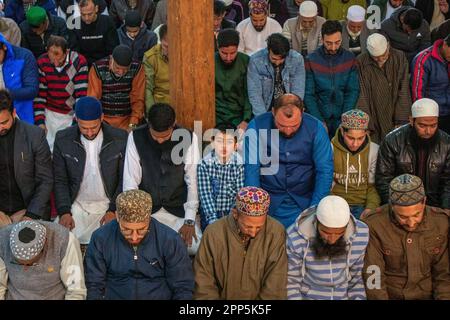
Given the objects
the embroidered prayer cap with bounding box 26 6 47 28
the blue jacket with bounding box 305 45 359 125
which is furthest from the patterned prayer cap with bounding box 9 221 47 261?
the embroidered prayer cap with bounding box 26 6 47 28

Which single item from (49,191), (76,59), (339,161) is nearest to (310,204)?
(339,161)

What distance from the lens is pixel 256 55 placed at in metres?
7.69

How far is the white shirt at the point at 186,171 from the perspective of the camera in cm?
648

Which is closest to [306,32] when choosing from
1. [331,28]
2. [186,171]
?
[331,28]

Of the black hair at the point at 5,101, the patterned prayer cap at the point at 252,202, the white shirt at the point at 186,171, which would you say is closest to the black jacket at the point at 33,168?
the black hair at the point at 5,101

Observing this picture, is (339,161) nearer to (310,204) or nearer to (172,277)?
(310,204)

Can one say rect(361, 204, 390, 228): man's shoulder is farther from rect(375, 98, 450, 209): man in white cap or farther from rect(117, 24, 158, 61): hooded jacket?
rect(117, 24, 158, 61): hooded jacket

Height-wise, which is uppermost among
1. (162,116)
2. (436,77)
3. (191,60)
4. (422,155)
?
(191,60)

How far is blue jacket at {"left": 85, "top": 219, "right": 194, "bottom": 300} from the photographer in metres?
5.55

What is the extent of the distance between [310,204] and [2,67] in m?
3.09

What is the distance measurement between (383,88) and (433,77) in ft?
1.52

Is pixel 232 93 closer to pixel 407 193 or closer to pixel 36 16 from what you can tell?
pixel 36 16

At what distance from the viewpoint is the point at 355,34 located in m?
8.71

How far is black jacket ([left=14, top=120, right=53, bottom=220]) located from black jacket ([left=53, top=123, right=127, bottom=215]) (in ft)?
0.27
